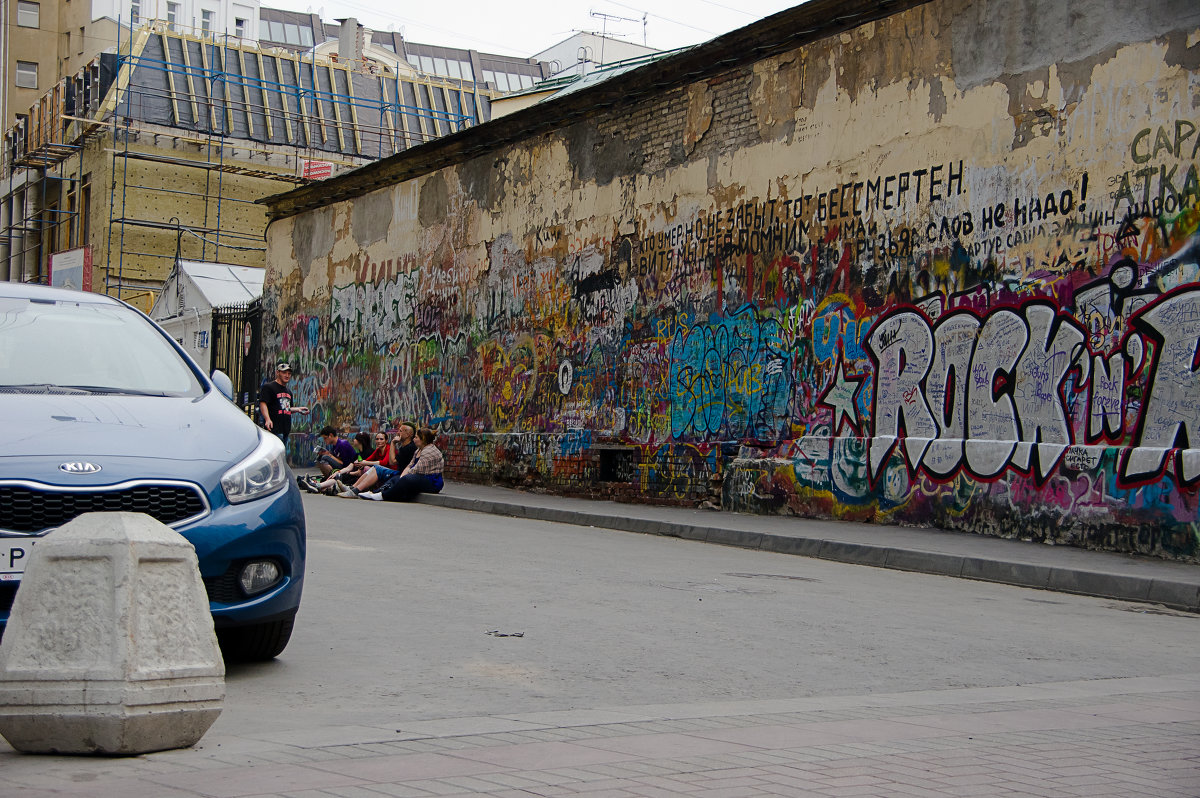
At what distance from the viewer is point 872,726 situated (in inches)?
197

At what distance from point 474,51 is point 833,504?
8133 centimetres

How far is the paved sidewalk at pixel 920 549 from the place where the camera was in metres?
10.1

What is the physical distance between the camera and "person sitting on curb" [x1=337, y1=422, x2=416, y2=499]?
18656 mm

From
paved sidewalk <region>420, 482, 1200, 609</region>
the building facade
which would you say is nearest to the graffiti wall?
paved sidewalk <region>420, 482, 1200, 609</region>

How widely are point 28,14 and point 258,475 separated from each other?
233 ft

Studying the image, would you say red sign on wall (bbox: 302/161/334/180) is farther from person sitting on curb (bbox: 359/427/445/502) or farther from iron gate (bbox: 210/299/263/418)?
person sitting on curb (bbox: 359/427/445/502)

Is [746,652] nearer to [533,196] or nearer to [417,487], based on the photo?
[417,487]

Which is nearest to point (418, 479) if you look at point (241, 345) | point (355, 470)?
point (355, 470)

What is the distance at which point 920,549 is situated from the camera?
1170 centimetres

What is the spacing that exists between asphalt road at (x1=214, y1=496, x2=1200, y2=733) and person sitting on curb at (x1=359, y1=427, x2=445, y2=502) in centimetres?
670

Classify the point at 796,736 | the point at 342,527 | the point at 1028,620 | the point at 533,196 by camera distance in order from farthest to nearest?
1. the point at 533,196
2. the point at 342,527
3. the point at 1028,620
4. the point at 796,736

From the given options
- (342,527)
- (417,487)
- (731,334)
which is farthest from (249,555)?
(417,487)

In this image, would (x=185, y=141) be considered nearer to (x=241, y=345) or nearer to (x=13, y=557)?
(x=241, y=345)

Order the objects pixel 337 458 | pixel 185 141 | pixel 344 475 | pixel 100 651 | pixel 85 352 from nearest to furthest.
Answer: pixel 100 651, pixel 85 352, pixel 344 475, pixel 337 458, pixel 185 141
